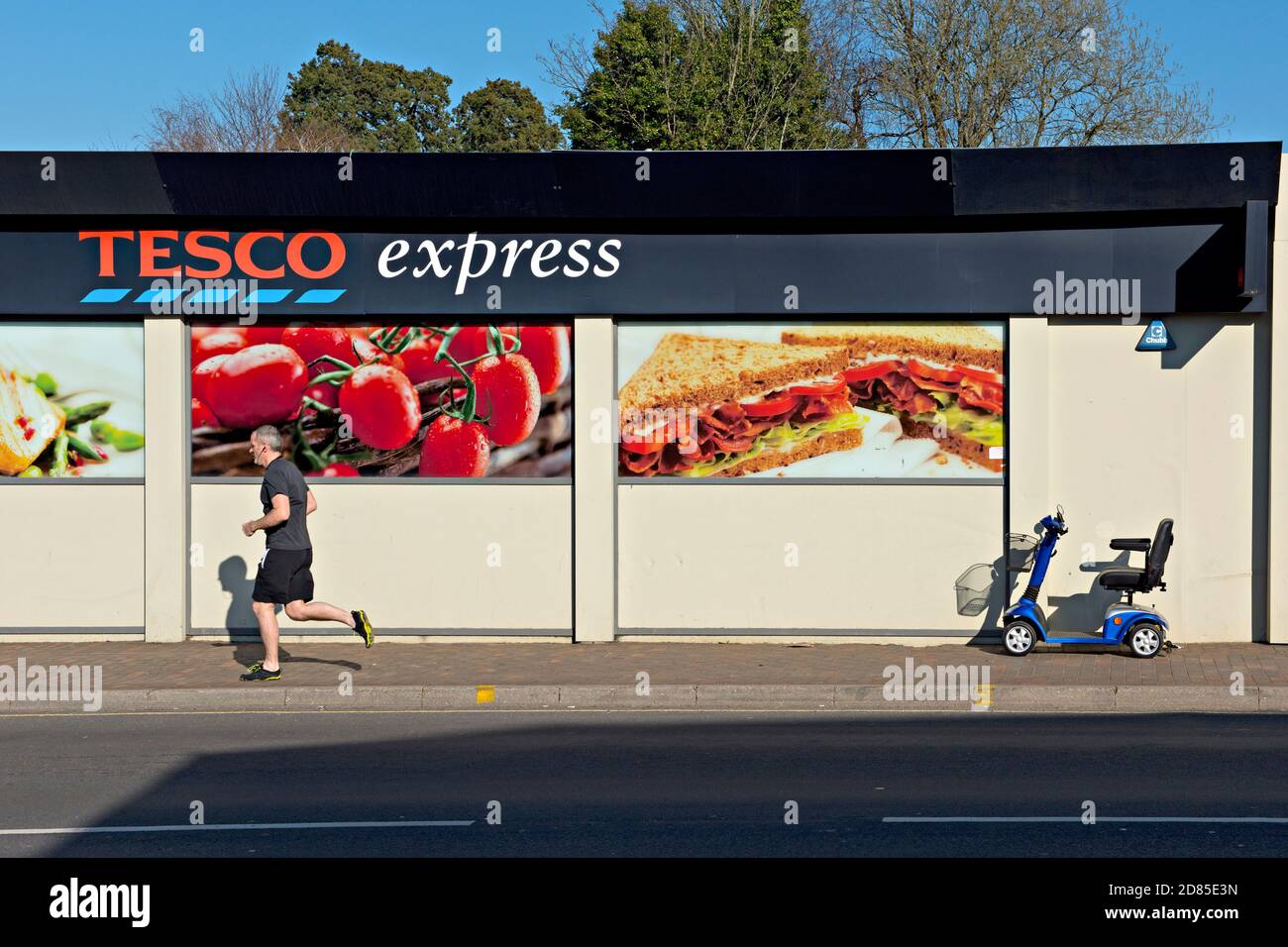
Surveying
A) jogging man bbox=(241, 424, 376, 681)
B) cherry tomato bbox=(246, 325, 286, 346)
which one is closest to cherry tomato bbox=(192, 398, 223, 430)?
cherry tomato bbox=(246, 325, 286, 346)

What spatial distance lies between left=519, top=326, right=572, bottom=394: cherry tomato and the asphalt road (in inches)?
156

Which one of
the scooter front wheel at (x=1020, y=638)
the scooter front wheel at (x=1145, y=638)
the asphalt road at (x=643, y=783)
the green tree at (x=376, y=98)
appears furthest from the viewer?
the green tree at (x=376, y=98)

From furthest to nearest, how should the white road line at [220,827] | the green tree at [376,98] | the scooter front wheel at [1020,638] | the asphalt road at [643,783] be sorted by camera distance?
the green tree at [376,98] < the scooter front wheel at [1020,638] < the white road line at [220,827] < the asphalt road at [643,783]

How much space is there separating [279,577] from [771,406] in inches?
194

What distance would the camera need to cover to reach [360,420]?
1323 cm

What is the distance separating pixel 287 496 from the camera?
10859mm

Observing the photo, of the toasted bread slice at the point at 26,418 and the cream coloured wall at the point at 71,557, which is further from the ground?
the toasted bread slice at the point at 26,418

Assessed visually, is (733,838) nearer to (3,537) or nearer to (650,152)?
(650,152)

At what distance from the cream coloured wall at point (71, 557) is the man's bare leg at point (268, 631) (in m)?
2.90

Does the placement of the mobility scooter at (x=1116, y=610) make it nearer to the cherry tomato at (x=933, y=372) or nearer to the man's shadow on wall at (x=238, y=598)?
the cherry tomato at (x=933, y=372)

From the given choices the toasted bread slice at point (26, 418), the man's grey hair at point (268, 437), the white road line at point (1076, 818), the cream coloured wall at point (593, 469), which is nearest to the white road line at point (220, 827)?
the white road line at point (1076, 818)

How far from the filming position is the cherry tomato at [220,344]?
1322 centimetres
